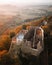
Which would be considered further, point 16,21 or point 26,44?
point 16,21

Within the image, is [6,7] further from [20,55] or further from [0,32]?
[20,55]

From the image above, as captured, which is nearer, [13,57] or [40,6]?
[13,57]

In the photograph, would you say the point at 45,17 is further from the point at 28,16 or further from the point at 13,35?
the point at 13,35

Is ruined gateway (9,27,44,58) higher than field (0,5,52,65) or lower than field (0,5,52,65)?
lower

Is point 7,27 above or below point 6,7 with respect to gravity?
below

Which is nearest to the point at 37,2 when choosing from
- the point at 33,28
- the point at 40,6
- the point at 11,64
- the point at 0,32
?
the point at 40,6

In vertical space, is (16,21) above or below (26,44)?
above

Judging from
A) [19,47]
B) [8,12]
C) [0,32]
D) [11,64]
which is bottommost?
[11,64]

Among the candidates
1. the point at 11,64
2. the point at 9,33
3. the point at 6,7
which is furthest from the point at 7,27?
the point at 11,64

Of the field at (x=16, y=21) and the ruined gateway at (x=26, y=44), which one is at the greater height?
the field at (x=16, y=21)
